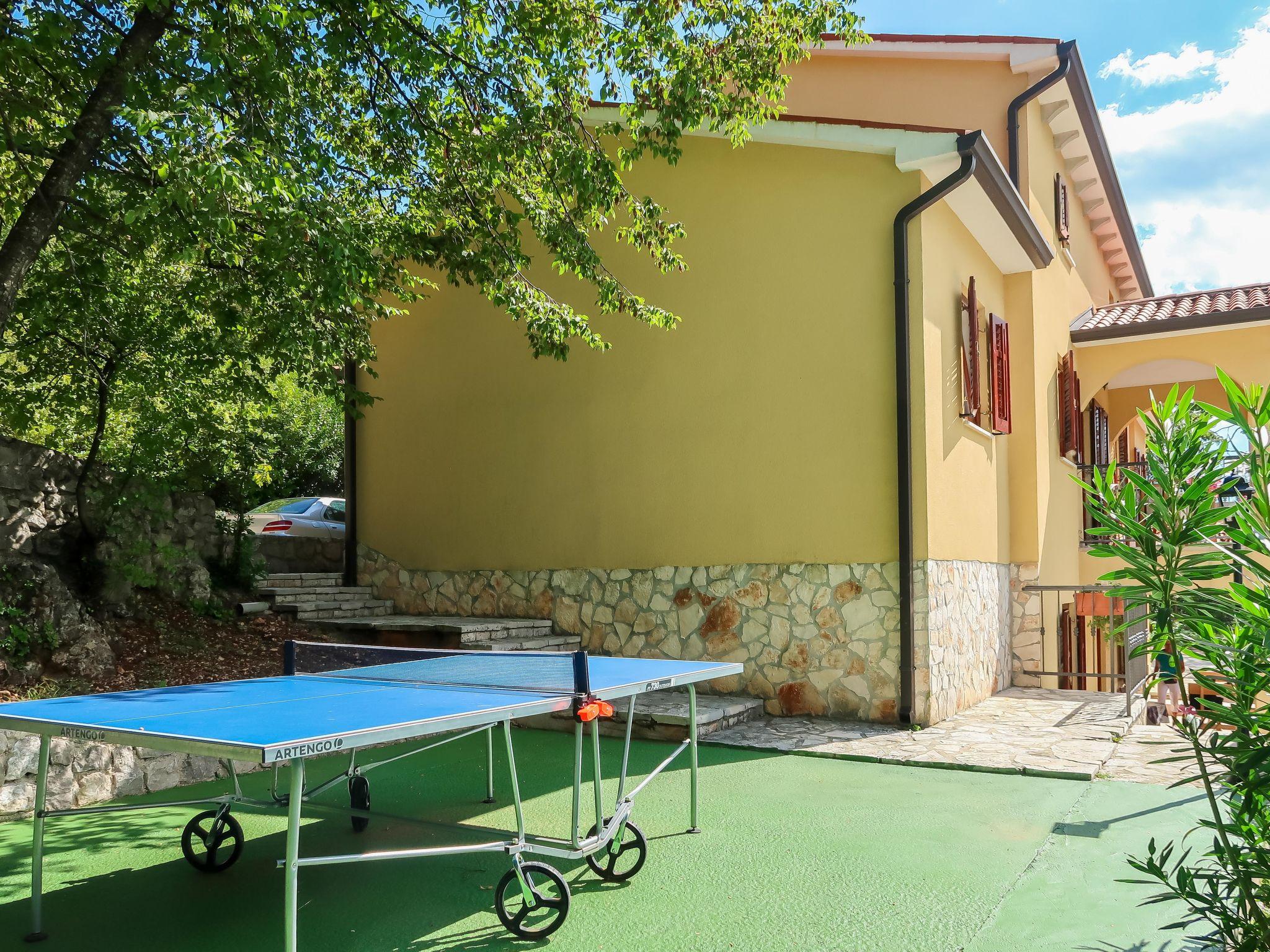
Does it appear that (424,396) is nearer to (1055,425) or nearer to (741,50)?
(741,50)

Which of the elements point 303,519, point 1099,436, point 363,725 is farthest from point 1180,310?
point 363,725

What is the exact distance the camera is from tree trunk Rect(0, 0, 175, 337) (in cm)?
583

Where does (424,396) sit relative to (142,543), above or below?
above

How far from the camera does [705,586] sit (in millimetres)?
9102

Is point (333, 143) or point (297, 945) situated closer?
point (297, 945)

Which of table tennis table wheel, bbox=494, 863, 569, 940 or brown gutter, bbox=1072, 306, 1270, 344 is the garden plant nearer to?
table tennis table wheel, bbox=494, 863, 569, 940

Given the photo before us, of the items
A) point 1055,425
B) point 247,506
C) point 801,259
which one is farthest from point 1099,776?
point 247,506

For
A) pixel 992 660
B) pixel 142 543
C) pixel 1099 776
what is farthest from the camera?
pixel 992 660

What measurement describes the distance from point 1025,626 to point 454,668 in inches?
317

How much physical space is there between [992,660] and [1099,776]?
12.0 ft

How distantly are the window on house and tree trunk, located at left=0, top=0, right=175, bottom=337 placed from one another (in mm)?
10975

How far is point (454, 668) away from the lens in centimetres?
505

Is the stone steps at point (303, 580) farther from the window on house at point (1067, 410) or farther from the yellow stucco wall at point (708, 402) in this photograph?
the window on house at point (1067, 410)

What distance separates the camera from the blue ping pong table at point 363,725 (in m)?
2.89
